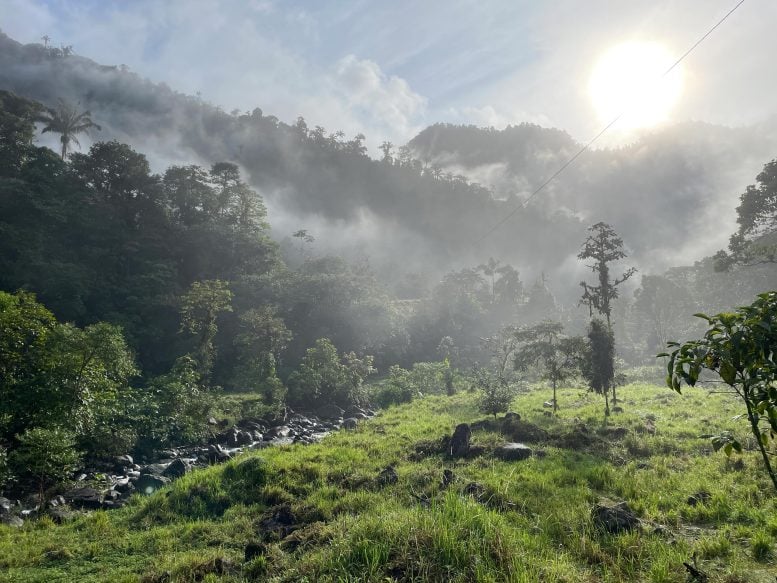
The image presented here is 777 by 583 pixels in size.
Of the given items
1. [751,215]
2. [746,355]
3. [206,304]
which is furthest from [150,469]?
[751,215]

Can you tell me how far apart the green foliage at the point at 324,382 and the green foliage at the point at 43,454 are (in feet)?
62.7

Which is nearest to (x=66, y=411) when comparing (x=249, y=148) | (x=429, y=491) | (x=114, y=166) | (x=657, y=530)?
(x=429, y=491)

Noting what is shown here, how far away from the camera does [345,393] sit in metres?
34.1

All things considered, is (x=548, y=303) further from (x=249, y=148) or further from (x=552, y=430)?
(x=249, y=148)

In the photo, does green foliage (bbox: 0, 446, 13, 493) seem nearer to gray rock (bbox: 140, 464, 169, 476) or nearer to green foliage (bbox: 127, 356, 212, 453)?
gray rock (bbox: 140, 464, 169, 476)

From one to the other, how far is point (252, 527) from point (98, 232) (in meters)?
43.1

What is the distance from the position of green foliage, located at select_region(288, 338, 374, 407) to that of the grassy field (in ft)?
48.3

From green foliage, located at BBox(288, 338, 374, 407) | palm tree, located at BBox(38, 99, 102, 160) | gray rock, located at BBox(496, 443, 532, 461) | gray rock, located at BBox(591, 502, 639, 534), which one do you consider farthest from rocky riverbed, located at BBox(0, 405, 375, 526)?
palm tree, located at BBox(38, 99, 102, 160)

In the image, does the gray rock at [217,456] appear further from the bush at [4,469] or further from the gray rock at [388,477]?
the gray rock at [388,477]

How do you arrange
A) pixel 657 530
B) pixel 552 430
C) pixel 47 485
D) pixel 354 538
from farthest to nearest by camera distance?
pixel 552 430
pixel 47 485
pixel 657 530
pixel 354 538

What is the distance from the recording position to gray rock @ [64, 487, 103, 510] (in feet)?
43.2

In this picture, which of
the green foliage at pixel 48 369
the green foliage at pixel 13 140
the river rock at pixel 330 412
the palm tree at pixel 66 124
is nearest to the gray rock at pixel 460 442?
the green foliage at pixel 48 369

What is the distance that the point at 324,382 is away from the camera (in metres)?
33.7

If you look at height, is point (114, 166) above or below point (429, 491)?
above
